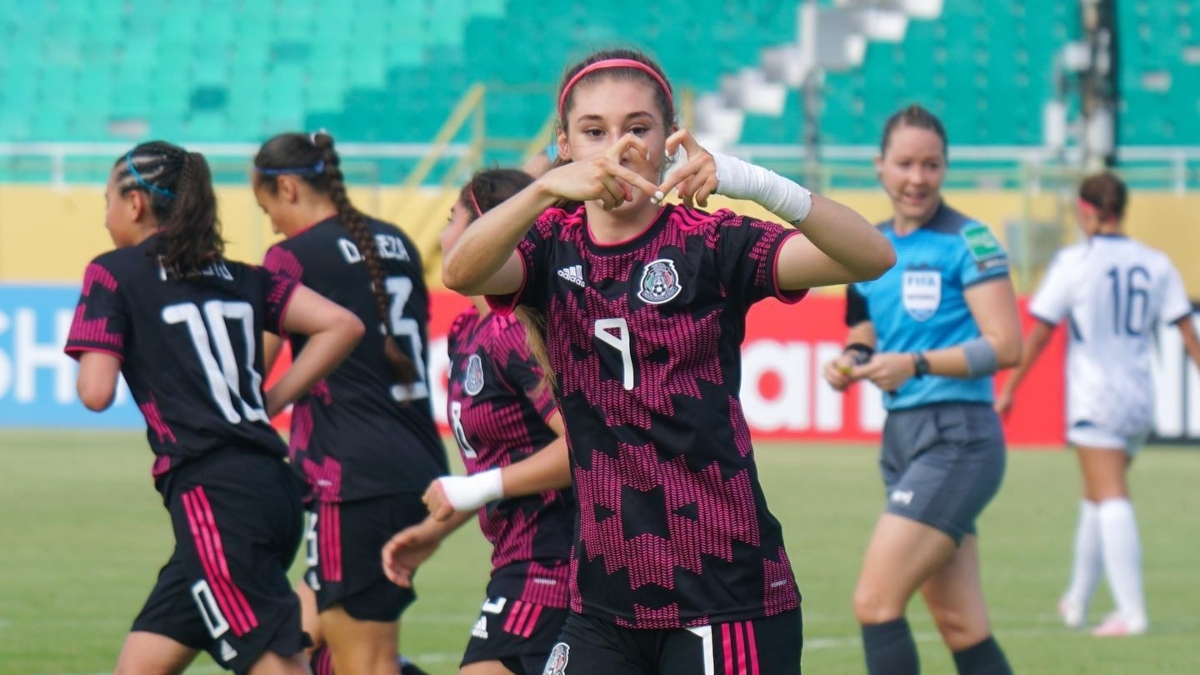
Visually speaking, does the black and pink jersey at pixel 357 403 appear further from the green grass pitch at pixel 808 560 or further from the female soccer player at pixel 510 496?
the green grass pitch at pixel 808 560

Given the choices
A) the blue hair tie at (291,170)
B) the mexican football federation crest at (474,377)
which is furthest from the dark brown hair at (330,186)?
the mexican football federation crest at (474,377)

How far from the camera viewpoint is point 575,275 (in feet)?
12.5

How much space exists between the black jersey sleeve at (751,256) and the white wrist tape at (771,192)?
12cm

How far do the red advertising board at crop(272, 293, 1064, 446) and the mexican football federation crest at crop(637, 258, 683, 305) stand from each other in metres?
14.0

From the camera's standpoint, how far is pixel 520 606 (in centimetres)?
506

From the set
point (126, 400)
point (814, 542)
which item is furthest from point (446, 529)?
point (126, 400)

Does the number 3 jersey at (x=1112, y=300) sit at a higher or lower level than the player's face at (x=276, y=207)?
lower

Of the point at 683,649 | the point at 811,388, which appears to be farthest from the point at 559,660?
the point at 811,388

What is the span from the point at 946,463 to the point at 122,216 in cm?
268

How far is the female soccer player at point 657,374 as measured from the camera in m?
3.73

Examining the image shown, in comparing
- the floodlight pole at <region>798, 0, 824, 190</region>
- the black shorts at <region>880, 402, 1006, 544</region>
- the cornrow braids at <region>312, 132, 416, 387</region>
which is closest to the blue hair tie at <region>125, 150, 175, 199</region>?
the cornrow braids at <region>312, 132, 416, 387</region>

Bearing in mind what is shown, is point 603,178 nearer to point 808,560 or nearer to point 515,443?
point 515,443

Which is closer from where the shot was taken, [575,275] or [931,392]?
[575,275]

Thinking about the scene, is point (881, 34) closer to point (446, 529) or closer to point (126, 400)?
point (126, 400)
